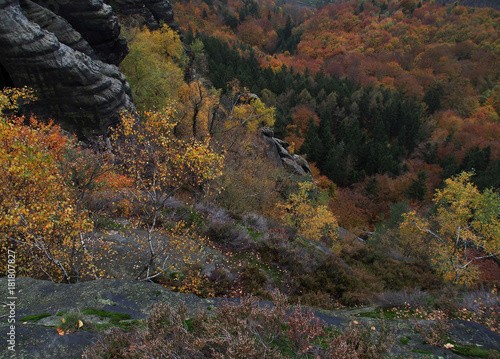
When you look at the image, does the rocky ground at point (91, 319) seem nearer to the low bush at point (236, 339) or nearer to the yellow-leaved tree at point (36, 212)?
the low bush at point (236, 339)

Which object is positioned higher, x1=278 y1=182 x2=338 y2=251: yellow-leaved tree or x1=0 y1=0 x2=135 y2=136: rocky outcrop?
x1=0 y1=0 x2=135 y2=136: rocky outcrop

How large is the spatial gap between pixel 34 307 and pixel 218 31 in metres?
134

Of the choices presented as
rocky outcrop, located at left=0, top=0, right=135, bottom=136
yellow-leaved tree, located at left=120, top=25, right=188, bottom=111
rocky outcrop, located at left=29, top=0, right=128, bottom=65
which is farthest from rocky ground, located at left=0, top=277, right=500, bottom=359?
yellow-leaved tree, located at left=120, top=25, right=188, bottom=111

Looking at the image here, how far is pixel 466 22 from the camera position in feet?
458

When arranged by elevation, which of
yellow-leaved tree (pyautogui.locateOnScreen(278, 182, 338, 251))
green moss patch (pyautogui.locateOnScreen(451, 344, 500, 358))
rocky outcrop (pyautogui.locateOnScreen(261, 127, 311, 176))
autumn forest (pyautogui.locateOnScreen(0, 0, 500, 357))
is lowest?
rocky outcrop (pyautogui.locateOnScreen(261, 127, 311, 176))

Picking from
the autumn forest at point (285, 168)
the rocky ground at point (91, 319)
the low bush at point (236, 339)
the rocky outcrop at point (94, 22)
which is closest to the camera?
the low bush at point (236, 339)

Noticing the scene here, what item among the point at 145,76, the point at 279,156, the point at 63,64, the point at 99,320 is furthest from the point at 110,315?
the point at 279,156

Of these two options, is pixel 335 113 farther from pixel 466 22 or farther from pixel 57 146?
pixel 466 22

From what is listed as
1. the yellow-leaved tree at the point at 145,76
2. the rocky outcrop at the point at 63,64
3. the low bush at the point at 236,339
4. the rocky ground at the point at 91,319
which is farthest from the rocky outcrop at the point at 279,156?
the low bush at the point at 236,339

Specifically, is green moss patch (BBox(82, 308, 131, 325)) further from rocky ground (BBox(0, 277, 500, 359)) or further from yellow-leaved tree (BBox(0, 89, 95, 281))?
yellow-leaved tree (BBox(0, 89, 95, 281))

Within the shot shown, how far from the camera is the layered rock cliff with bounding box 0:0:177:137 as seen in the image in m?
18.5

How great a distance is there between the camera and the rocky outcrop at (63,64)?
18359 millimetres

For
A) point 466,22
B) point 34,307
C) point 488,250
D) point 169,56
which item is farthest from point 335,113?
point 466,22

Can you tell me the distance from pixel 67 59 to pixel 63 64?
596 mm
